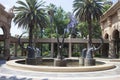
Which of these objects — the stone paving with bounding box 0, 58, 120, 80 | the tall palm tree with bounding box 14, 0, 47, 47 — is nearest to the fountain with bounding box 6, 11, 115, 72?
the stone paving with bounding box 0, 58, 120, 80

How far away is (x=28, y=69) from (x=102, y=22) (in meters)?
32.5

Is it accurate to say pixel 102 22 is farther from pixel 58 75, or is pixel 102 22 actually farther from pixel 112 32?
pixel 58 75

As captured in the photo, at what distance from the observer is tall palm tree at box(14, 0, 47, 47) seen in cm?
3734

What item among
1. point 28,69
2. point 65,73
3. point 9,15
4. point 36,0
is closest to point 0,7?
point 9,15

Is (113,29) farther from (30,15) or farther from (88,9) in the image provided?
(30,15)

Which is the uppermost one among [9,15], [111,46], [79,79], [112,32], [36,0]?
[36,0]

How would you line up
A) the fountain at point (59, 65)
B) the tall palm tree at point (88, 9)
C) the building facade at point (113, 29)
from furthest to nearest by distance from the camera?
the tall palm tree at point (88, 9) → the building facade at point (113, 29) → the fountain at point (59, 65)

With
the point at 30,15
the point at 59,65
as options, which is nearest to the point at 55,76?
the point at 59,65

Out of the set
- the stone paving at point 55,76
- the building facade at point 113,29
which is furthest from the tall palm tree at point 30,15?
the stone paving at point 55,76

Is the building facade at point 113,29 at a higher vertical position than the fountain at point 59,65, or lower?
higher

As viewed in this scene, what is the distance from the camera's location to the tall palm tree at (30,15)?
37.3 metres

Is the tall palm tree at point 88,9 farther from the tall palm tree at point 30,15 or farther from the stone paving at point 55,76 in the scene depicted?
the stone paving at point 55,76

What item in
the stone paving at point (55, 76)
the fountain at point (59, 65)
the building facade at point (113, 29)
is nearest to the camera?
the stone paving at point (55, 76)

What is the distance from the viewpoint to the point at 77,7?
3869 centimetres
